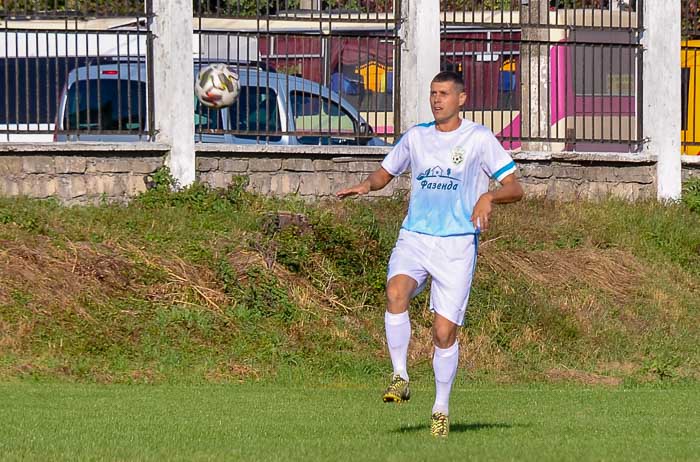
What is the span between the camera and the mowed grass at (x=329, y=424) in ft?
26.2

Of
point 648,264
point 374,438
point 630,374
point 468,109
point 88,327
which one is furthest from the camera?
point 468,109

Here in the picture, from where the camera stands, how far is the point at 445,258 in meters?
8.85

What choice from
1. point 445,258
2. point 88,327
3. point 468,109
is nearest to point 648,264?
point 468,109

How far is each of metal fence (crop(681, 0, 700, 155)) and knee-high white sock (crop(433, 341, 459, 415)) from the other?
11592 millimetres

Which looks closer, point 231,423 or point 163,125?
point 231,423

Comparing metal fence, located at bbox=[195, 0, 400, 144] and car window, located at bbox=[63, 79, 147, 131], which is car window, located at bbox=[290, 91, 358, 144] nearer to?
metal fence, located at bbox=[195, 0, 400, 144]

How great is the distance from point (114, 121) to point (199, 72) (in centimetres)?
116

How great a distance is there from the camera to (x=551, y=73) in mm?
19578

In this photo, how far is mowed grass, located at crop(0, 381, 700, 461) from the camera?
26.2 ft

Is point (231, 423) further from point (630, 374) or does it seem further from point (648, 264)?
point (648, 264)

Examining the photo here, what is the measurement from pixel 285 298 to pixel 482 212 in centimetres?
619

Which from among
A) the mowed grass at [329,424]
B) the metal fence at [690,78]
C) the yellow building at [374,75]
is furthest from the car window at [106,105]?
the metal fence at [690,78]

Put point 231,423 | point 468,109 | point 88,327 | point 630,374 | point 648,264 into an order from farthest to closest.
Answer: point 468,109 → point 648,264 → point 630,374 → point 88,327 → point 231,423

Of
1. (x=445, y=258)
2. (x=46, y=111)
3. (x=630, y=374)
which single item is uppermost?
(x=46, y=111)
